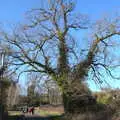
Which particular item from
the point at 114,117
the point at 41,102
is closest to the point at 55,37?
the point at 114,117

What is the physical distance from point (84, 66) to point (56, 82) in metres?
3.84

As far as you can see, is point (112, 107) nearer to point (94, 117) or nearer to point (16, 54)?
point (94, 117)

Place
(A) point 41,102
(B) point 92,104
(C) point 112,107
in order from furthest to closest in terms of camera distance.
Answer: (A) point 41,102
(B) point 92,104
(C) point 112,107

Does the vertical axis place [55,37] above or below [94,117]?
above

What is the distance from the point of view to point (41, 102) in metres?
89.2

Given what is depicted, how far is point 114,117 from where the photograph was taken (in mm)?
33812

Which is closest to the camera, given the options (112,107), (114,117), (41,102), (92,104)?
(114,117)

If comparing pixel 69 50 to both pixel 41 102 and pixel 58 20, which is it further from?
pixel 41 102

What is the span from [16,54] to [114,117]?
19.4 m

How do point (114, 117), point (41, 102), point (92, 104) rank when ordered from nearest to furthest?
point (114, 117) → point (92, 104) → point (41, 102)

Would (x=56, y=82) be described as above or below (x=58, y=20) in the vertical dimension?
below

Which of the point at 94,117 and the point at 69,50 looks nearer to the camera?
the point at 94,117

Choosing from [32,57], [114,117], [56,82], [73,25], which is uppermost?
[73,25]

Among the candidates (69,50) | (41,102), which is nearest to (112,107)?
(69,50)
